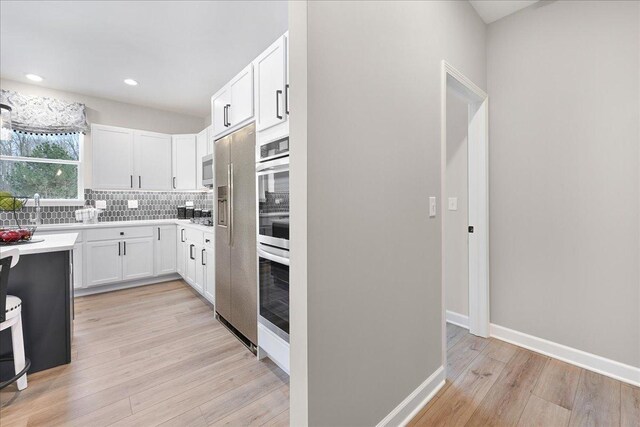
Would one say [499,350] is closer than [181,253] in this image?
Yes

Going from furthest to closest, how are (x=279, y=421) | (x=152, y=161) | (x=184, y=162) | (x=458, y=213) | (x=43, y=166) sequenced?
(x=184, y=162)
(x=152, y=161)
(x=43, y=166)
(x=458, y=213)
(x=279, y=421)

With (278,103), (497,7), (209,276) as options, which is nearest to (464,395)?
(278,103)

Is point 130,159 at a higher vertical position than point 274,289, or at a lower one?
higher

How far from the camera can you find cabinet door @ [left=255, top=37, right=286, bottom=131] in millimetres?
1897

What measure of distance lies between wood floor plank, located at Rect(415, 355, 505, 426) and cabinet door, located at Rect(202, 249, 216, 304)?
232cm

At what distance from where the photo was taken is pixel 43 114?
148 inches

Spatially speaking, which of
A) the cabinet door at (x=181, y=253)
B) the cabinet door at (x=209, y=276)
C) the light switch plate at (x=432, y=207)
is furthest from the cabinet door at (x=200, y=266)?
the light switch plate at (x=432, y=207)

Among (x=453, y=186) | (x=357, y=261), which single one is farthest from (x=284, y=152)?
(x=453, y=186)

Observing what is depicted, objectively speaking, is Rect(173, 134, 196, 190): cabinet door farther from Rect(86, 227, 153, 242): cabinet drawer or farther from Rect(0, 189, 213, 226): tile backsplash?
Rect(86, 227, 153, 242): cabinet drawer

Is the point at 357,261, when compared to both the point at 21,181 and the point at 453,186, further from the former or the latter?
the point at 21,181

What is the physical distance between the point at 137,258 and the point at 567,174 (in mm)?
4993

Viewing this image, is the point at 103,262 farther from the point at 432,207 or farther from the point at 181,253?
the point at 432,207

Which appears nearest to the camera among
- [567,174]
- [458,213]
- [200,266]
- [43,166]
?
[567,174]

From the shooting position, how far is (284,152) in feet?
6.13
